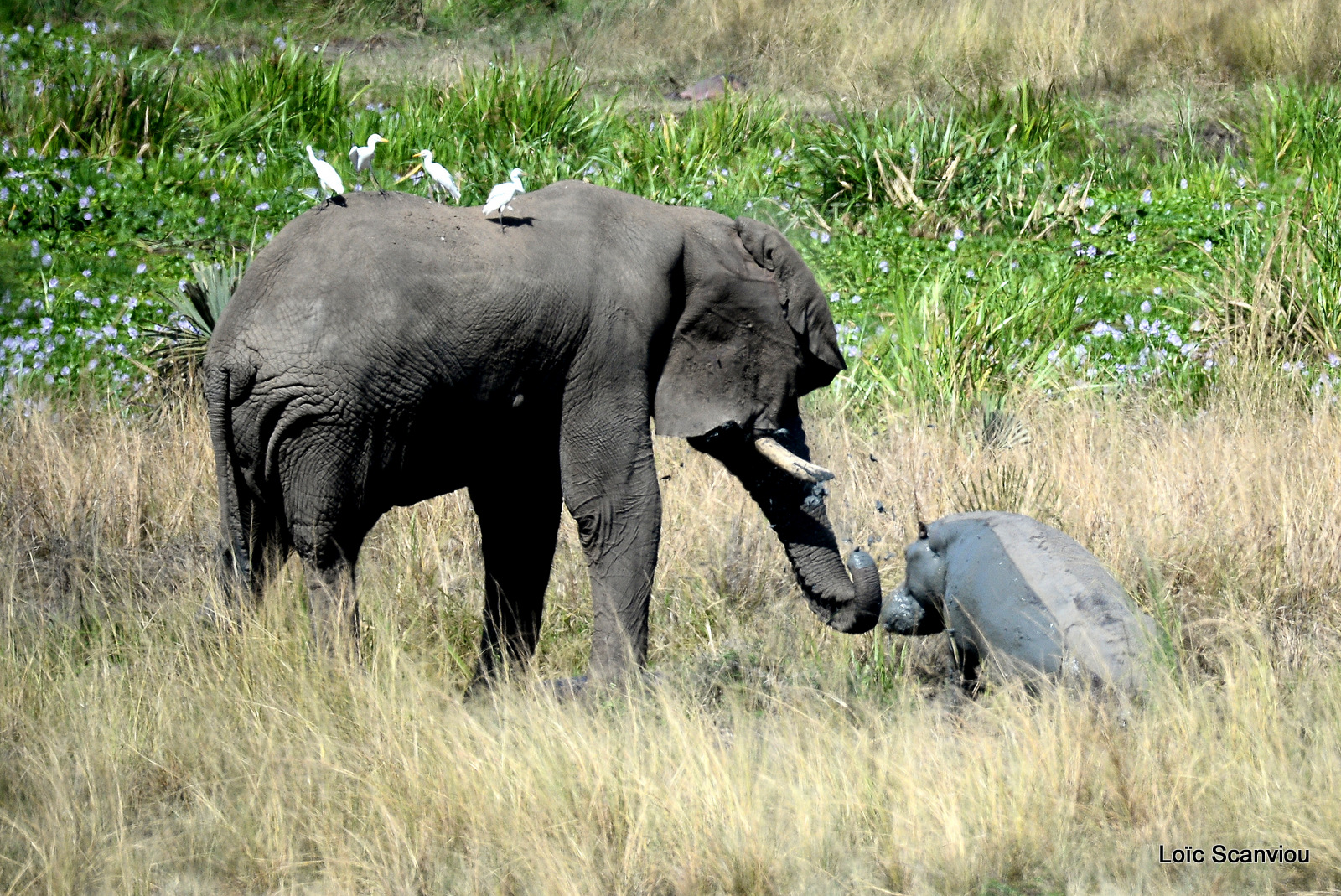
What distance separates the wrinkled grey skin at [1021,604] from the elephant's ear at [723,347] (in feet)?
2.63

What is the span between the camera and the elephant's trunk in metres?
5.08

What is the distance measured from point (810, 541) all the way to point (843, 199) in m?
6.87

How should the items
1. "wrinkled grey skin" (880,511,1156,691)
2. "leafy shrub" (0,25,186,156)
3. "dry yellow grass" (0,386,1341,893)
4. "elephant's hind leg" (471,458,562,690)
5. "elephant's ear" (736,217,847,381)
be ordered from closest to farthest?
1. "dry yellow grass" (0,386,1341,893)
2. "wrinkled grey skin" (880,511,1156,691)
3. "elephant's ear" (736,217,847,381)
4. "elephant's hind leg" (471,458,562,690)
5. "leafy shrub" (0,25,186,156)

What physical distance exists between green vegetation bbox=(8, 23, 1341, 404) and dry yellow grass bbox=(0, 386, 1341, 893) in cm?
268

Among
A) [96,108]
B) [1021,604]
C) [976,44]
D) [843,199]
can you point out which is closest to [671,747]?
[1021,604]

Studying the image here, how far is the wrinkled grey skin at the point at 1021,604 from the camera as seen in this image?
4.46m

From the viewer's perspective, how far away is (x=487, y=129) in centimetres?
1175

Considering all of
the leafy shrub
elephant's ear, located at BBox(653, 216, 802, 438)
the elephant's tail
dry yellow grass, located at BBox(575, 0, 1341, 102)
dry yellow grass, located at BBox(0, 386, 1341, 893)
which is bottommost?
dry yellow grass, located at BBox(0, 386, 1341, 893)

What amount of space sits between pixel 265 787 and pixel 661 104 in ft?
35.4

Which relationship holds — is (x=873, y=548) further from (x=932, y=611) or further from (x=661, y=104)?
(x=661, y=104)

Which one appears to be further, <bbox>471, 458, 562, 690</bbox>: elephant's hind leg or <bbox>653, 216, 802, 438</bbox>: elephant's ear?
<bbox>471, 458, 562, 690</bbox>: elephant's hind leg

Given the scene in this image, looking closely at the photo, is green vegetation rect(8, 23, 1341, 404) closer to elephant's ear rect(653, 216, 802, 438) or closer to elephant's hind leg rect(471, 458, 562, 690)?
elephant's ear rect(653, 216, 802, 438)

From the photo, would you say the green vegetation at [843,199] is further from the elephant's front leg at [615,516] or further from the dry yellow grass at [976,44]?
the elephant's front leg at [615,516]

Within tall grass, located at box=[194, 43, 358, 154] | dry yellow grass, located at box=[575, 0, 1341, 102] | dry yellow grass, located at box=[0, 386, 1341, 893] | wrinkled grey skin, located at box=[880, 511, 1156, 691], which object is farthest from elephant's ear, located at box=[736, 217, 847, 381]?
dry yellow grass, located at box=[575, 0, 1341, 102]
